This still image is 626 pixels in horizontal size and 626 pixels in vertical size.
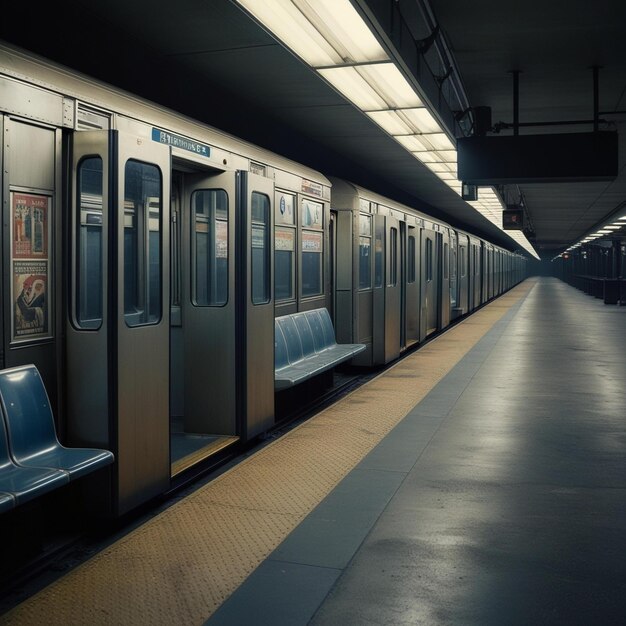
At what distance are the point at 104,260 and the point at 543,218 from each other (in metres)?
22.7

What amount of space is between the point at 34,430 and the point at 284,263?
11.7ft

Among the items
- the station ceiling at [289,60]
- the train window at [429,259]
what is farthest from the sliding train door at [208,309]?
the train window at [429,259]

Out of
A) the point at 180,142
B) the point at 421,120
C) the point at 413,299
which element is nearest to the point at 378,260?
the point at 413,299

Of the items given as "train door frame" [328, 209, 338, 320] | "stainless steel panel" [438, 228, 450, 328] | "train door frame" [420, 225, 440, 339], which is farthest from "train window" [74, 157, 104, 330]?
"stainless steel panel" [438, 228, 450, 328]

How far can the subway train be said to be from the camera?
3377 millimetres

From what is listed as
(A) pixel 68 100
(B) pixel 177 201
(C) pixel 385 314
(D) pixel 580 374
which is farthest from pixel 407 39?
(D) pixel 580 374

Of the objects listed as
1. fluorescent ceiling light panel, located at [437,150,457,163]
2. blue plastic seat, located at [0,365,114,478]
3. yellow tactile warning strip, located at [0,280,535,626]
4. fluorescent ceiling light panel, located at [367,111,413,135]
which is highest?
fluorescent ceiling light panel, located at [437,150,457,163]

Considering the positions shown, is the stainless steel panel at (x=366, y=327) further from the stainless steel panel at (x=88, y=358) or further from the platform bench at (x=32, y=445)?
the platform bench at (x=32, y=445)

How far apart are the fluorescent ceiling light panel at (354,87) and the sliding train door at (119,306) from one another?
1.60 m

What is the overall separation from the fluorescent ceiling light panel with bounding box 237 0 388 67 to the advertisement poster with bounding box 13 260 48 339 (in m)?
1.69

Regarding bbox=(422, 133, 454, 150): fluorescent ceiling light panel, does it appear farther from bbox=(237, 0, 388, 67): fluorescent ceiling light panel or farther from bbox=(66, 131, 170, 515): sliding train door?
bbox=(66, 131, 170, 515): sliding train door

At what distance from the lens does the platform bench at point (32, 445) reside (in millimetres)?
3145

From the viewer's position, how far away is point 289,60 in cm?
546

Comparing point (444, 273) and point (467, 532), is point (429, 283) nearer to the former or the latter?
point (444, 273)
